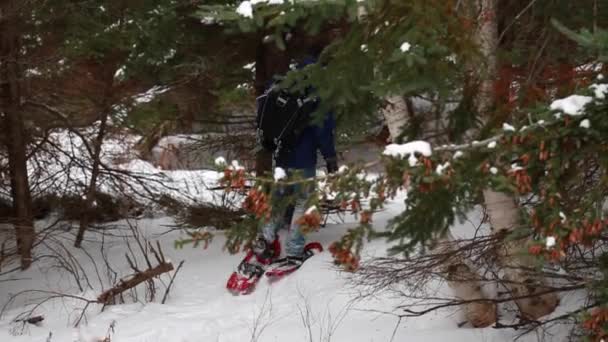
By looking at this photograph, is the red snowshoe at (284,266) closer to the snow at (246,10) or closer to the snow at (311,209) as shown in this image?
the snow at (311,209)

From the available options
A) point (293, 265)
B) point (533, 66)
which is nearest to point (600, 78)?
point (533, 66)

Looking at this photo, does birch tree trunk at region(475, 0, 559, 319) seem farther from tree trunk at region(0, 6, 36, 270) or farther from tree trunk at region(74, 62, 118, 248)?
tree trunk at region(74, 62, 118, 248)

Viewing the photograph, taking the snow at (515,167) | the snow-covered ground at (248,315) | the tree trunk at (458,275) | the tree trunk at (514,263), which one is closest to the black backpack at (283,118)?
the snow-covered ground at (248,315)

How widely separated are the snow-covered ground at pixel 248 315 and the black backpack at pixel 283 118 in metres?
1.12

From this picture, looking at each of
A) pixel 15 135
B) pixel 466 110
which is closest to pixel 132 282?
pixel 15 135

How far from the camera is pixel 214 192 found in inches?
390

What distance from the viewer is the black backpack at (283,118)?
6762 millimetres

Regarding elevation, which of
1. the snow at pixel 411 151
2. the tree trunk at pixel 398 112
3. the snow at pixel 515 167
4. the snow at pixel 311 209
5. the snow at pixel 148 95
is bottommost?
the snow at pixel 311 209

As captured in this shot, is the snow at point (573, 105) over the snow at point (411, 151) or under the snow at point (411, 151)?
over

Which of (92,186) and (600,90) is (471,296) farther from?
(92,186)

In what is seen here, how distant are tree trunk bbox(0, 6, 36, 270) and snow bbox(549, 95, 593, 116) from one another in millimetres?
5591

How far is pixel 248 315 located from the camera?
6.50m

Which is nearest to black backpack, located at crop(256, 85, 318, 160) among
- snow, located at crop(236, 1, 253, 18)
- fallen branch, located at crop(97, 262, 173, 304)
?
fallen branch, located at crop(97, 262, 173, 304)

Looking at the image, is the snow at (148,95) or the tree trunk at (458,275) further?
the snow at (148,95)
